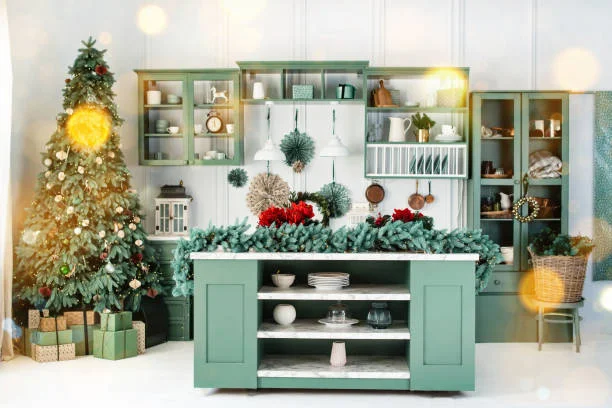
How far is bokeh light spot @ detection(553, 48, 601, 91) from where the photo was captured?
23.8 feet

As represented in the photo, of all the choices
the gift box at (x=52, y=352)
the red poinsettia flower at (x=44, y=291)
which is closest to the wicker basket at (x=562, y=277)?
the gift box at (x=52, y=352)

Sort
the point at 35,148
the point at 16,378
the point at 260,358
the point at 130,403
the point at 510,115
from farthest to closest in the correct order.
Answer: the point at 510,115 → the point at 35,148 → the point at 16,378 → the point at 260,358 → the point at 130,403

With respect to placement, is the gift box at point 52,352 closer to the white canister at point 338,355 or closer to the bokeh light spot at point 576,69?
the white canister at point 338,355

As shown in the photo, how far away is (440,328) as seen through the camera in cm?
472

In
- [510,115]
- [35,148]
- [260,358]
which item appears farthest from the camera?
[510,115]

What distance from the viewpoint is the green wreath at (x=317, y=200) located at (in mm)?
7277

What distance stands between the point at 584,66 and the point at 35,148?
5570 mm

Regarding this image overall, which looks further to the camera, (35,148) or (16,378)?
(35,148)

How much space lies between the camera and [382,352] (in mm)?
5215

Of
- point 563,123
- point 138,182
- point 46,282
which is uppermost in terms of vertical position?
point 563,123

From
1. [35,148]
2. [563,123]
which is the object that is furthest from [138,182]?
[563,123]

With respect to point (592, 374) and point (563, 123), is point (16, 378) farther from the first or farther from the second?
point (563, 123)

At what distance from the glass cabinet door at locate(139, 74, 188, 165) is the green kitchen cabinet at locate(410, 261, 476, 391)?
10.9ft

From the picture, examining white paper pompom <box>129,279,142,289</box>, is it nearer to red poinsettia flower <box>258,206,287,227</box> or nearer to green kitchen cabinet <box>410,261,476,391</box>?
red poinsettia flower <box>258,206,287,227</box>
